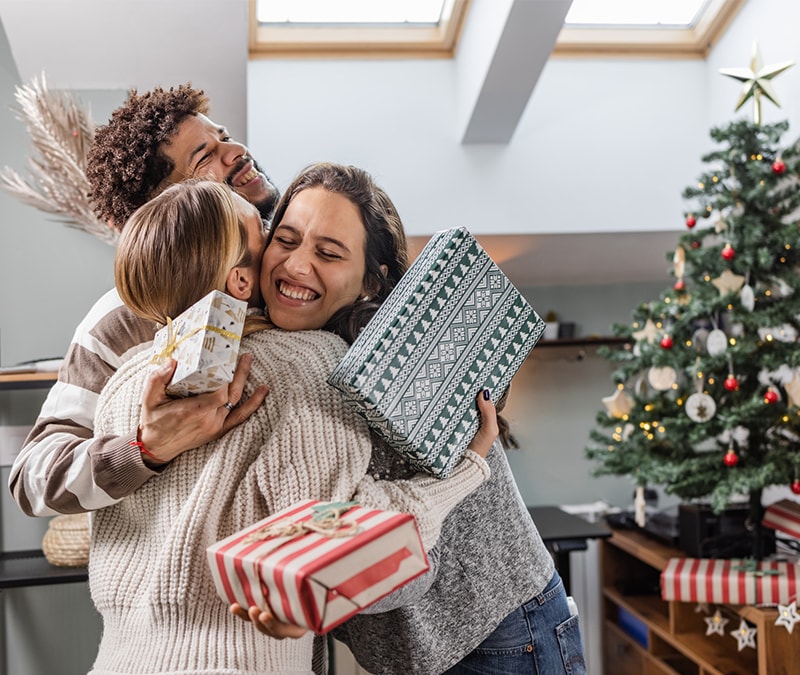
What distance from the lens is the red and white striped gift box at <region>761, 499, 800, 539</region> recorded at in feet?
10.5

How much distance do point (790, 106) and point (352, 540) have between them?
11.2 ft

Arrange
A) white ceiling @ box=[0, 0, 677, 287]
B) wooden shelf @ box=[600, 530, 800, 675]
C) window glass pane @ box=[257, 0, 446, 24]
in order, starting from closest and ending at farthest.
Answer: white ceiling @ box=[0, 0, 677, 287]
wooden shelf @ box=[600, 530, 800, 675]
window glass pane @ box=[257, 0, 446, 24]

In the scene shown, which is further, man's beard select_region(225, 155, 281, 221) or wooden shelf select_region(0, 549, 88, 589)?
wooden shelf select_region(0, 549, 88, 589)

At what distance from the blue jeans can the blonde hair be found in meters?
0.72

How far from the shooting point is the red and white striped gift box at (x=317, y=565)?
817mm

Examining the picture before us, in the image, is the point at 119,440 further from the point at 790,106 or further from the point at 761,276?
the point at 790,106

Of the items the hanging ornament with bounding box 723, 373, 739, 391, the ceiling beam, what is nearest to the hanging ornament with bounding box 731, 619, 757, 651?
the hanging ornament with bounding box 723, 373, 739, 391

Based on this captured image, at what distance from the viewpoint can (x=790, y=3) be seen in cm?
348

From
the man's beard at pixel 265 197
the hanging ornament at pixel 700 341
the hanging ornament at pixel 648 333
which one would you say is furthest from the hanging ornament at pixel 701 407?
A: the man's beard at pixel 265 197

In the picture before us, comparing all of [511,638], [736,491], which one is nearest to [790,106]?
[736,491]

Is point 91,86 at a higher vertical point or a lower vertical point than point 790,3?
lower

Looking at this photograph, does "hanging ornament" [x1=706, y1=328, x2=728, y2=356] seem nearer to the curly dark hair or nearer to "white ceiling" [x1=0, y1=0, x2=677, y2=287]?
"white ceiling" [x1=0, y1=0, x2=677, y2=287]

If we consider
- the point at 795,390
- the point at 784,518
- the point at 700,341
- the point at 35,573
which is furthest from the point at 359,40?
the point at 784,518

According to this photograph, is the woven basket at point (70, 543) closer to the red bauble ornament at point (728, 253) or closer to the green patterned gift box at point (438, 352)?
the green patterned gift box at point (438, 352)
